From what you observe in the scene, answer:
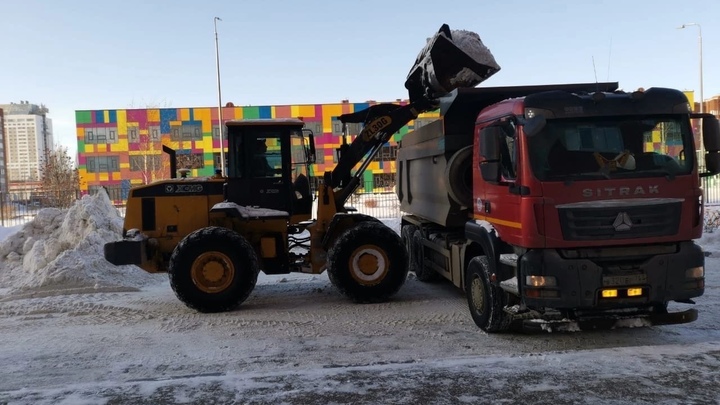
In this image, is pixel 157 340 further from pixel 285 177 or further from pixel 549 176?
pixel 549 176

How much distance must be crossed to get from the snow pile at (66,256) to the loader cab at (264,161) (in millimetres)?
3295

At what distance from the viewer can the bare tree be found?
2428 cm

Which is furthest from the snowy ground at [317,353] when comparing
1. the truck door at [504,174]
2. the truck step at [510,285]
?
the truck door at [504,174]

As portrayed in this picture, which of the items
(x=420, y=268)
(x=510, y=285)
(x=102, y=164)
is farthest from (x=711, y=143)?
(x=102, y=164)

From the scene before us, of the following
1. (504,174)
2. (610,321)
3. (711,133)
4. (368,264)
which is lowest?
(610,321)

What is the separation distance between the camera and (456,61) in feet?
30.1

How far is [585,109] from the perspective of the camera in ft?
19.8

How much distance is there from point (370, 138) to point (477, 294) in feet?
12.6

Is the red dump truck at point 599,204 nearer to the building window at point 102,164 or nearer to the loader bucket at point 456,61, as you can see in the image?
the loader bucket at point 456,61

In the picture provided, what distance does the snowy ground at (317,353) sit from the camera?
5207 millimetres

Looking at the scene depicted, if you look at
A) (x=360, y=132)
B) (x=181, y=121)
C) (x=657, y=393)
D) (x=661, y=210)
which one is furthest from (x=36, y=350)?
(x=181, y=121)

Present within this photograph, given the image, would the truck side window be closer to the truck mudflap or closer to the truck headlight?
the truck headlight

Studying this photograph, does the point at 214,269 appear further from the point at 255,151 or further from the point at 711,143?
the point at 711,143

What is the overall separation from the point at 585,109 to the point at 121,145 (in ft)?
190
